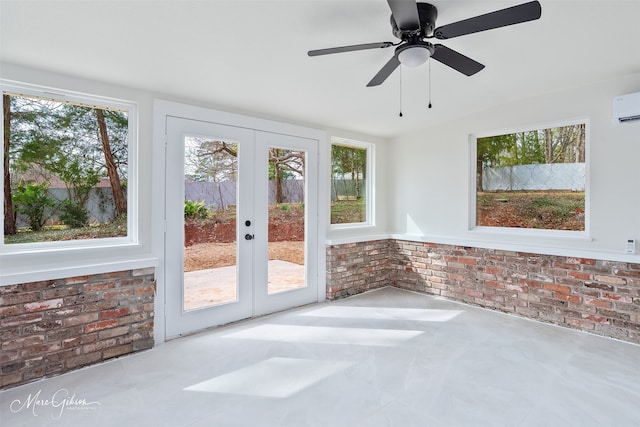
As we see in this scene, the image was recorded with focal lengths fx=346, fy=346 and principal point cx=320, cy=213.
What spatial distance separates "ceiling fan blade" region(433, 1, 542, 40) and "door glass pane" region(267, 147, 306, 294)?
2.48 metres

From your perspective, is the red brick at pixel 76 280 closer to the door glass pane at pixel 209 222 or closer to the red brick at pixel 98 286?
the red brick at pixel 98 286

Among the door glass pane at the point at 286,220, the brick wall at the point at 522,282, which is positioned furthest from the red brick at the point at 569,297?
the door glass pane at the point at 286,220

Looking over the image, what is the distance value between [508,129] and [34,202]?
4.93 metres

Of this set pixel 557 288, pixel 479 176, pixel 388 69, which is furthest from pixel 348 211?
pixel 388 69

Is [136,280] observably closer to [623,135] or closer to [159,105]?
[159,105]

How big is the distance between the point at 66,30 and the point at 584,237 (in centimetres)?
493

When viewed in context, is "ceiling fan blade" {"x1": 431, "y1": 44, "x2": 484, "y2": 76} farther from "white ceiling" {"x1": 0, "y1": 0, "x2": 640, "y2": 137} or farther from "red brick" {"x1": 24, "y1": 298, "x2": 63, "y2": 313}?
"red brick" {"x1": 24, "y1": 298, "x2": 63, "y2": 313}

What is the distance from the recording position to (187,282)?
3.49 metres

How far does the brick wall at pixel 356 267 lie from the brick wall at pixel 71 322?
7.50 feet

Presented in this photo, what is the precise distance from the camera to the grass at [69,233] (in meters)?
2.72

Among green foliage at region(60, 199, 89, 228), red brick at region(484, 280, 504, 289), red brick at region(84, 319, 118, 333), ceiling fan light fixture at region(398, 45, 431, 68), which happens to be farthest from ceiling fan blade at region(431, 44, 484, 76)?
red brick at region(84, 319, 118, 333)

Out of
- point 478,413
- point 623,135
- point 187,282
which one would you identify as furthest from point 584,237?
point 187,282

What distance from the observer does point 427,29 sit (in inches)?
91.0

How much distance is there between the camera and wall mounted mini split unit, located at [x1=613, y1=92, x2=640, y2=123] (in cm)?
323
